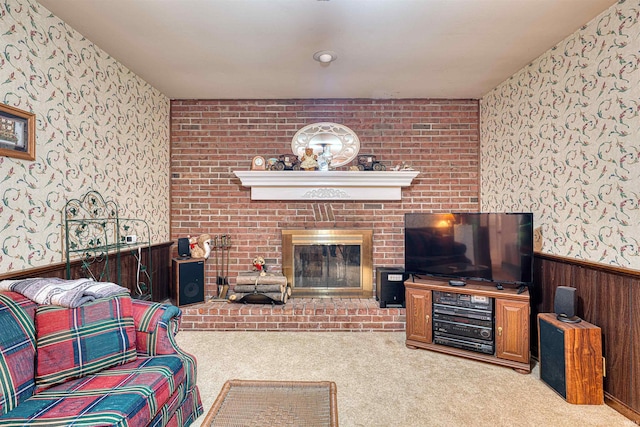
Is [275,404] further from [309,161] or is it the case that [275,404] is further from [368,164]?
[368,164]

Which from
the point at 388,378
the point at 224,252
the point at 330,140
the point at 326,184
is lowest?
the point at 388,378

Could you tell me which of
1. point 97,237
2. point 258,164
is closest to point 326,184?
point 258,164

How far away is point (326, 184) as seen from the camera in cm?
353

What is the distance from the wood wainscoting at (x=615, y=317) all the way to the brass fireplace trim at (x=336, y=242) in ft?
6.02

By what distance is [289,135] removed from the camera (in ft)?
12.1

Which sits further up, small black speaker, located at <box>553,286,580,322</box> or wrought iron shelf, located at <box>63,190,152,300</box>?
wrought iron shelf, located at <box>63,190,152,300</box>

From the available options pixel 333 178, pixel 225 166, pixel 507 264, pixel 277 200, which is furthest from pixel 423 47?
pixel 225 166

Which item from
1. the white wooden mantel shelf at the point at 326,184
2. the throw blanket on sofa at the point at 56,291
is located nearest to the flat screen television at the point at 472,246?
the white wooden mantel shelf at the point at 326,184

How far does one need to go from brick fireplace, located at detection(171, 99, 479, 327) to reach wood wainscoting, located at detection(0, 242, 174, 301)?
0.34 metres

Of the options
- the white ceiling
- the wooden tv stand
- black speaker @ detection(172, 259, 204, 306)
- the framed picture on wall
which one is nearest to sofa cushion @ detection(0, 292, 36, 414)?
the framed picture on wall

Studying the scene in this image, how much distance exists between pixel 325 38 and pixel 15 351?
Answer: 253 cm

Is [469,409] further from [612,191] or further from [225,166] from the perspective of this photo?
[225,166]

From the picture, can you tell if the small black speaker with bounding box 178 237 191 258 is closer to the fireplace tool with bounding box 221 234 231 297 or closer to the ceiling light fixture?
the fireplace tool with bounding box 221 234 231 297

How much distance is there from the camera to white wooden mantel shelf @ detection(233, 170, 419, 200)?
11.3 ft
